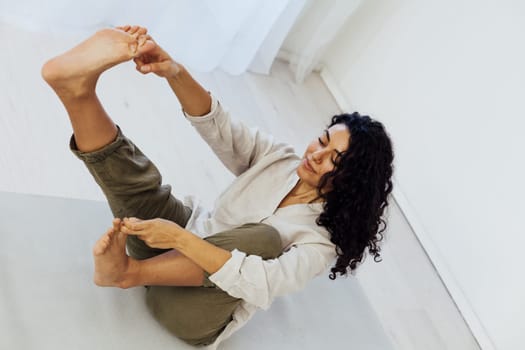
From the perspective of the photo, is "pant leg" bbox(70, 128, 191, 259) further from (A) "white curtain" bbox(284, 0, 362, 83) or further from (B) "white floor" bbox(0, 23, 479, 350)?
(A) "white curtain" bbox(284, 0, 362, 83)

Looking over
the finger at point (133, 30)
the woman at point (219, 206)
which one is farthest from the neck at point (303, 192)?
the finger at point (133, 30)

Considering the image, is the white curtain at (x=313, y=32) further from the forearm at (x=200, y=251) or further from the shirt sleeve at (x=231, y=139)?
the forearm at (x=200, y=251)

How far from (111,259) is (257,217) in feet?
1.09

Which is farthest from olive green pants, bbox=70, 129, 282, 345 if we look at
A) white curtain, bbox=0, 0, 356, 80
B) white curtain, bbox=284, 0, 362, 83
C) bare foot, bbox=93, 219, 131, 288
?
white curtain, bbox=284, 0, 362, 83

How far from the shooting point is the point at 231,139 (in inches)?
51.3

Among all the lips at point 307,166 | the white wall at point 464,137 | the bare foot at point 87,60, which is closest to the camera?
the bare foot at point 87,60

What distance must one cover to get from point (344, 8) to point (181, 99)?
4.12 feet

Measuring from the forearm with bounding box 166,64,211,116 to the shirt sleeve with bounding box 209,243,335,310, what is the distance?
1.09ft

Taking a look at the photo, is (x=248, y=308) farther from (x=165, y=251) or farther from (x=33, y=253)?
(x=33, y=253)

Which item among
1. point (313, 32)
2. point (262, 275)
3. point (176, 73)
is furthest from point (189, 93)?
point (313, 32)

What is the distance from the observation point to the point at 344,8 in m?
2.31

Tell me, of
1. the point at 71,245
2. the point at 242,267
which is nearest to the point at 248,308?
the point at 242,267

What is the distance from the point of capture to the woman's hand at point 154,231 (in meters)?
1.04

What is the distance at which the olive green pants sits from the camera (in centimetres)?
112
